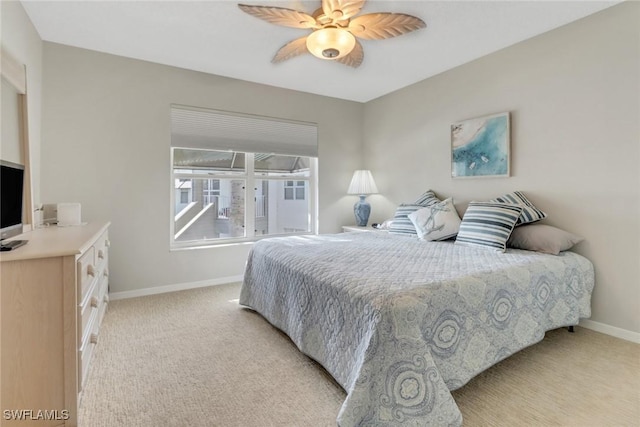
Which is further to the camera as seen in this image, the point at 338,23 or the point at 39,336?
the point at 338,23

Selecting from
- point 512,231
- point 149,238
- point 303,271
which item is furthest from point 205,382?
point 512,231

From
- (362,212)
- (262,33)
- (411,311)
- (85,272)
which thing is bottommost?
(411,311)

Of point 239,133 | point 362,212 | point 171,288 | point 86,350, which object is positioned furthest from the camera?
point 362,212

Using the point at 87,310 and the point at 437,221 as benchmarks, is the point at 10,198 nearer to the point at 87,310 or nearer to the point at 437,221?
the point at 87,310

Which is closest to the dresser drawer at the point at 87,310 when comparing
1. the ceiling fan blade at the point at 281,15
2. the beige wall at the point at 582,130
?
the ceiling fan blade at the point at 281,15

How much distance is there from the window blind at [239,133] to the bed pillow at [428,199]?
5.21ft

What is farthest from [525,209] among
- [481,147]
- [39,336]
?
[39,336]

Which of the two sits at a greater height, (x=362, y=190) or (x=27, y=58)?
(x=27, y=58)

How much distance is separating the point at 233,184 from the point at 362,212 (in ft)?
5.82

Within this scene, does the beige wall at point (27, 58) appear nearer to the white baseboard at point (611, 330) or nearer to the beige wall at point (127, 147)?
the beige wall at point (127, 147)

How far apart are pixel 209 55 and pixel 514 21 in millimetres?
2715

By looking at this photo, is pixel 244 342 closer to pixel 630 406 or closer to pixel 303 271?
pixel 303 271

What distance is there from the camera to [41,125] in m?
2.78

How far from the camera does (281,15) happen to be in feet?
6.76
